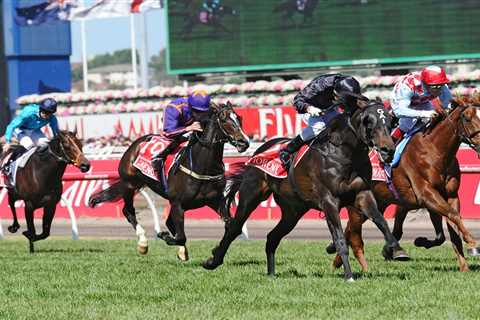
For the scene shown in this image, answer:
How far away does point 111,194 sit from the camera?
48.2 ft

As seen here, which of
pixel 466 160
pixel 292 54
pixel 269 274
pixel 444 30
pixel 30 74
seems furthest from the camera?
pixel 30 74

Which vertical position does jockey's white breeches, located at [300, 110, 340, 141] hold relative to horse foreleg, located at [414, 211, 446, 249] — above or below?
above

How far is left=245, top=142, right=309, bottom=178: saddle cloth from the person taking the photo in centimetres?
1059

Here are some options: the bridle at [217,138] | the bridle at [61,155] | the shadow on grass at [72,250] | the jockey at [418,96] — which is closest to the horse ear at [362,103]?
the jockey at [418,96]

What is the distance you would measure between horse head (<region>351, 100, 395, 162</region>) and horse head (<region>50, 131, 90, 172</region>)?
5.82 metres

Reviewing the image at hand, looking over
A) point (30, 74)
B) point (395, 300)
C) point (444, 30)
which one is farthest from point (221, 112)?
point (30, 74)

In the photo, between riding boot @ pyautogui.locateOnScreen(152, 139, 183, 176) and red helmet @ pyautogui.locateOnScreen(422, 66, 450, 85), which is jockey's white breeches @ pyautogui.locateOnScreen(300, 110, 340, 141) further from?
riding boot @ pyautogui.locateOnScreen(152, 139, 183, 176)

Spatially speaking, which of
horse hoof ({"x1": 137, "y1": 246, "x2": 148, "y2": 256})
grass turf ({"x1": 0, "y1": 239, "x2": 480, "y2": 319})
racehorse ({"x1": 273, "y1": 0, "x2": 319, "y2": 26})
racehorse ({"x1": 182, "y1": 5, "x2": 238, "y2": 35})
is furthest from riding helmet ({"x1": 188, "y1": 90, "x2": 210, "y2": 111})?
racehorse ({"x1": 182, "y1": 5, "x2": 238, "y2": 35})

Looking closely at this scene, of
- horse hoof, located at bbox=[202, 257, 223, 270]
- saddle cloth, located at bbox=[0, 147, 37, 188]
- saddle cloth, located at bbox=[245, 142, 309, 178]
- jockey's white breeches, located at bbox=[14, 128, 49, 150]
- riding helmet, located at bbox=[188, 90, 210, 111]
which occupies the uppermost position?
riding helmet, located at bbox=[188, 90, 210, 111]

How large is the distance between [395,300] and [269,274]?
2.31 metres

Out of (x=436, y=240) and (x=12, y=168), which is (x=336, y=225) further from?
(x=12, y=168)

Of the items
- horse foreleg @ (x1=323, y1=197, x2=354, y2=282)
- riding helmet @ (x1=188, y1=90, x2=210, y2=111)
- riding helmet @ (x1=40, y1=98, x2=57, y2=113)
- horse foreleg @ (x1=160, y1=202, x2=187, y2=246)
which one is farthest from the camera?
riding helmet @ (x1=40, y1=98, x2=57, y2=113)

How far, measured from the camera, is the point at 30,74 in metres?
36.2

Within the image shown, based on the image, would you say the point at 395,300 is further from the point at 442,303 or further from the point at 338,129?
the point at 338,129
